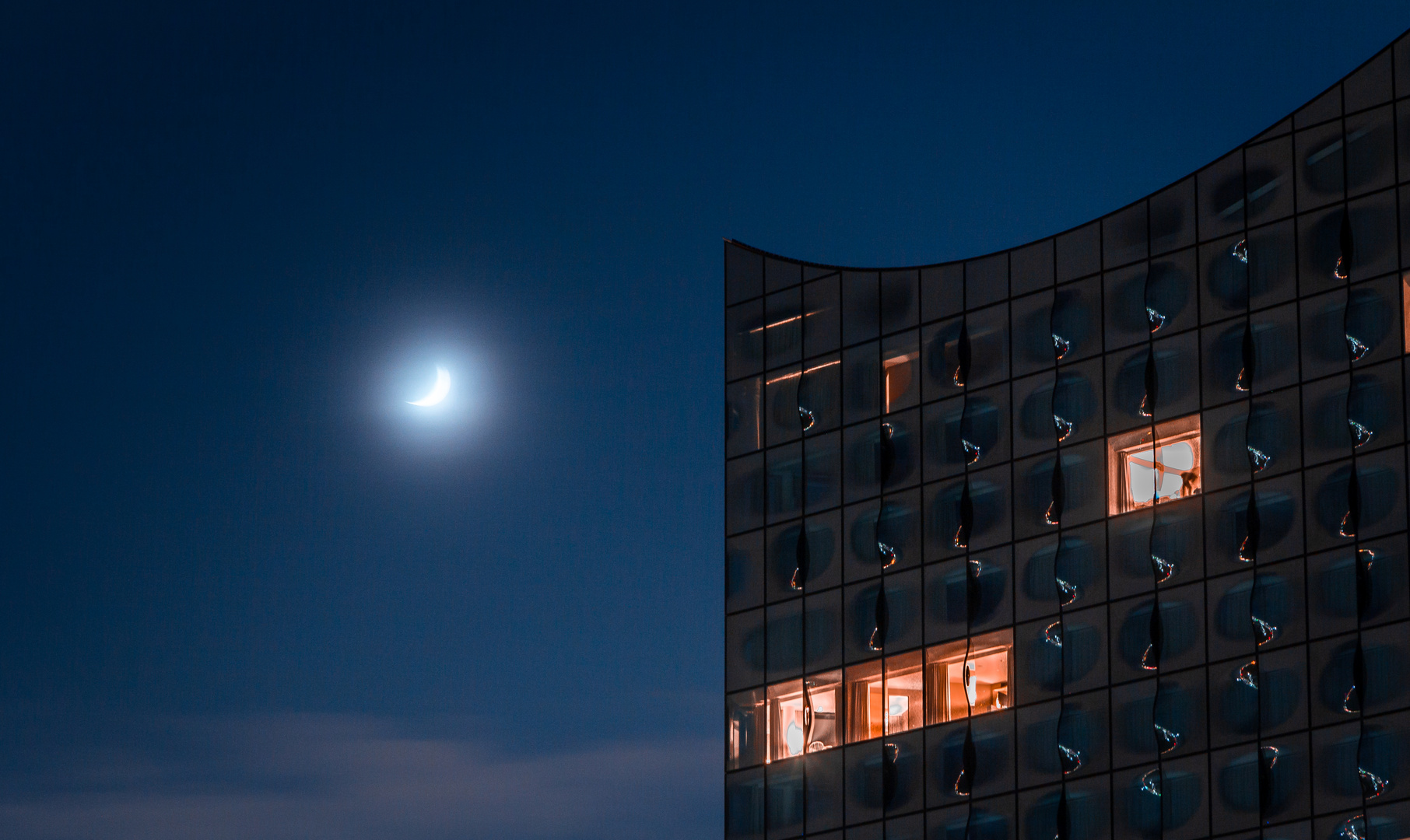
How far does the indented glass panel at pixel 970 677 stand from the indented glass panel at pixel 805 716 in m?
3.54

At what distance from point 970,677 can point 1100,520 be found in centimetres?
641

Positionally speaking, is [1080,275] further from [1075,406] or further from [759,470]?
[759,470]

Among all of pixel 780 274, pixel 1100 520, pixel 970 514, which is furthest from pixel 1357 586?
pixel 780 274

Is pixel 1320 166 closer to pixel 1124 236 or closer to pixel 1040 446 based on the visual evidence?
pixel 1124 236

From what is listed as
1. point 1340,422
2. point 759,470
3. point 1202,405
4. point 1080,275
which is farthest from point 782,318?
point 1340,422

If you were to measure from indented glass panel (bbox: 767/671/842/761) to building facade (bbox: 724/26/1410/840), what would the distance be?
0.33 feet

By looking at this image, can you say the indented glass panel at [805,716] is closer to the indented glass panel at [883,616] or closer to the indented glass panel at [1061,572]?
the indented glass panel at [883,616]

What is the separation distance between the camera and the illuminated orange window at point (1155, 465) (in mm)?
60000

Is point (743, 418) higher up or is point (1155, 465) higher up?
point (743, 418)

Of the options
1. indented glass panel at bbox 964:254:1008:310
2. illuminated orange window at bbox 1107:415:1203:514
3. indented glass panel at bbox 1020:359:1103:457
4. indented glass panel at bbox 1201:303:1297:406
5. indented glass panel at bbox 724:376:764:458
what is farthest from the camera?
indented glass panel at bbox 724:376:764:458

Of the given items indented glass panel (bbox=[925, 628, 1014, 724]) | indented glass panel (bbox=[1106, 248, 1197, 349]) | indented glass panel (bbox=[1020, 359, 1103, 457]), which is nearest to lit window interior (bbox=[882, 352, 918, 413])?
indented glass panel (bbox=[1020, 359, 1103, 457])

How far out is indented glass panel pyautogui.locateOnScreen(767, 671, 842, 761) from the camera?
220 ft

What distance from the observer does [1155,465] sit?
60688 millimetres

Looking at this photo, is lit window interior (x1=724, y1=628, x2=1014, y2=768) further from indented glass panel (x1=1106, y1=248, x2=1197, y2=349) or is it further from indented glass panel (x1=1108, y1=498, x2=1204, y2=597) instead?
indented glass panel (x1=1106, y1=248, x2=1197, y2=349)
